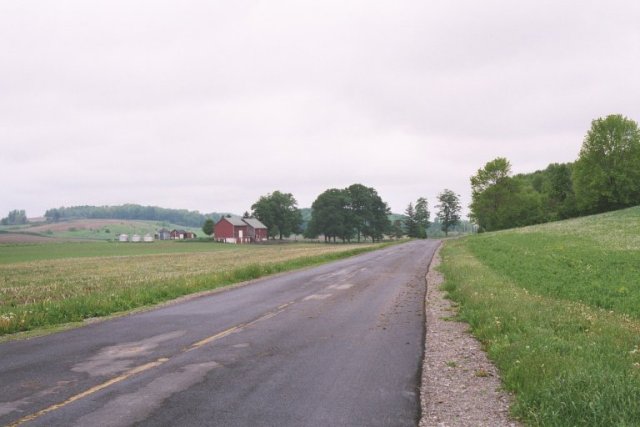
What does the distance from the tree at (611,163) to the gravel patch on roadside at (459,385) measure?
72.4 m

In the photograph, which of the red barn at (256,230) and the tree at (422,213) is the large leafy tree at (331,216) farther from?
the tree at (422,213)

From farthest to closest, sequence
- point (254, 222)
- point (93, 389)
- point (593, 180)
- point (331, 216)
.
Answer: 1. point (254, 222)
2. point (331, 216)
3. point (593, 180)
4. point (93, 389)

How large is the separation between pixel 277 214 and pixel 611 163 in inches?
3744

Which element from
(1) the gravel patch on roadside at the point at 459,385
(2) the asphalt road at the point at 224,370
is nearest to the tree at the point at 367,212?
(2) the asphalt road at the point at 224,370

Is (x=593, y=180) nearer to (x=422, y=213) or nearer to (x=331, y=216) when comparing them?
(x=331, y=216)

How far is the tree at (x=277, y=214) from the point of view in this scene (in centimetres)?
14300

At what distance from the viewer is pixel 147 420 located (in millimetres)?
5664

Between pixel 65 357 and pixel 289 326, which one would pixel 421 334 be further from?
pixel 65 357

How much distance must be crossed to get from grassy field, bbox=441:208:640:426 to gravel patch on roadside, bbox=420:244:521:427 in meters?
0.25

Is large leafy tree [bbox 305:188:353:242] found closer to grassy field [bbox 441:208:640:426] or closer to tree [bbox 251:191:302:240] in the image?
tree [bbox 251:191:302:240]

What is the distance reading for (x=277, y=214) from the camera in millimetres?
144250

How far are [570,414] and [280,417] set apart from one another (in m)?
3.51

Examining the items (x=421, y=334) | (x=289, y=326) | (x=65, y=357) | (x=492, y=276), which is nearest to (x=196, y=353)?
(x=65, y=357)

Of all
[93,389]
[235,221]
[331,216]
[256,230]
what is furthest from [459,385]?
[256,230]
